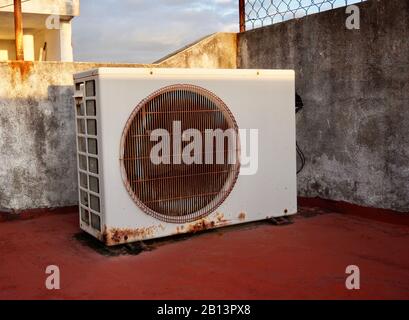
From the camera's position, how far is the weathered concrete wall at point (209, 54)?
6.07 m

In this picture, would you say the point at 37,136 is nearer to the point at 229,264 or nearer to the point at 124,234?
the point at 124,234

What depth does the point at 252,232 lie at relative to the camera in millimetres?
4531

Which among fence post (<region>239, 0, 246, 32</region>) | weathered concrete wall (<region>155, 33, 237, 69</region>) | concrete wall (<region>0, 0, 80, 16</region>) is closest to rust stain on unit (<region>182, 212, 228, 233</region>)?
weathered concrete wall (<region>155, 33, 237, 69</region>)

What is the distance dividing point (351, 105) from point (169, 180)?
221cm

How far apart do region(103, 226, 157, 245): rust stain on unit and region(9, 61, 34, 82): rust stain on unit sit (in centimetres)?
228

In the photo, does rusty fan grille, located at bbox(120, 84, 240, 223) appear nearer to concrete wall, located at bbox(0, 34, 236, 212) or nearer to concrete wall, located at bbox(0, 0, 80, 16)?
concrete wall, located at bbox(0, 34, 236, 212)

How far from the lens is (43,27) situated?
13609mm

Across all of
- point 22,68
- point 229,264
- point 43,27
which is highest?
point 43,27

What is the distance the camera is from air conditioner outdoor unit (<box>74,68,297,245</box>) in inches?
155

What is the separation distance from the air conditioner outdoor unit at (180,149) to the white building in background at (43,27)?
7462 millimetres

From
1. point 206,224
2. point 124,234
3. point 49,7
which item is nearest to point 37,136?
point 124,234

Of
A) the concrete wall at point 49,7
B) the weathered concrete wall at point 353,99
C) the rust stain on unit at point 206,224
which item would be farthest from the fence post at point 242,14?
the concrete wall at point 49,7

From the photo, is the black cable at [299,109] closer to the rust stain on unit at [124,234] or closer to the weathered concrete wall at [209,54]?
the weathered concrete wall at [209,54]

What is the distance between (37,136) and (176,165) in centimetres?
198
